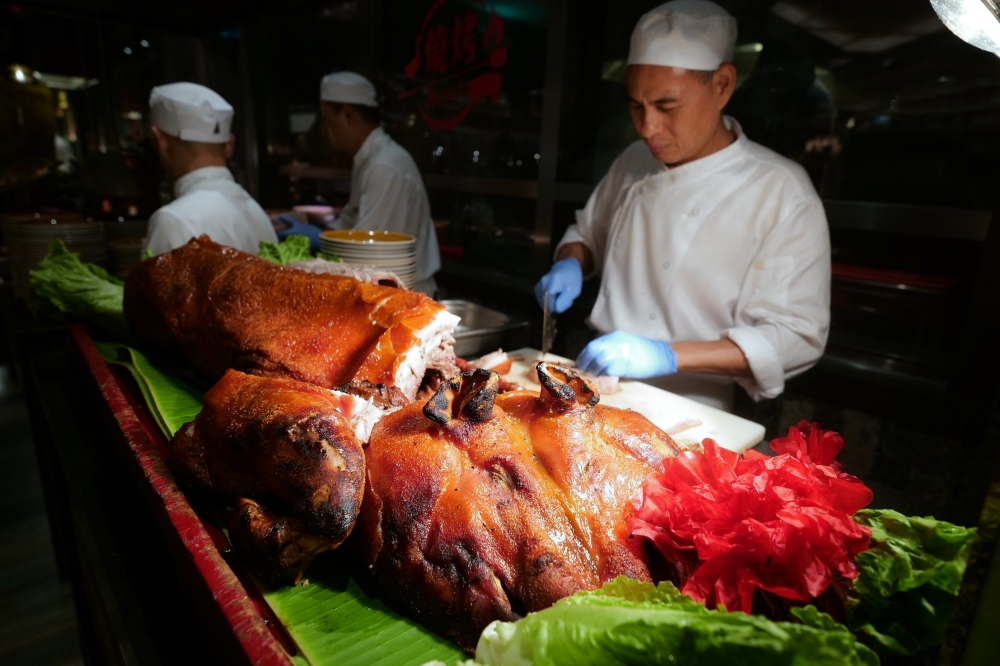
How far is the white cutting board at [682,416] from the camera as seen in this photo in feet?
6.72

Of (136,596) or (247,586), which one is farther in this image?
(136,596)

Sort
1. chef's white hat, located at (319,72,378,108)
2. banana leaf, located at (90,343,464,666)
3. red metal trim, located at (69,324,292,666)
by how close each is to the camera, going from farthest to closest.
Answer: chef's white hat, located at (319,72,378,108)
banana leaf, located at (90,343,464,666)
red metal trim, located at (69,324,292,666)

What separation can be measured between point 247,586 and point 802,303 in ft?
8.32

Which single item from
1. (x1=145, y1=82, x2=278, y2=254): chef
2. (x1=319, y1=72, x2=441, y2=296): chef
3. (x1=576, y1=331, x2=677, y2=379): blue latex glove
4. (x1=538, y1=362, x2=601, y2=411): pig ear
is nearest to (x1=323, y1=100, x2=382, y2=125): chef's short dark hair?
(x1=319, y1=72, x2=441, y2=296): chef

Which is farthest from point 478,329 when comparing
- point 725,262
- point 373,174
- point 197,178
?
point 373,174

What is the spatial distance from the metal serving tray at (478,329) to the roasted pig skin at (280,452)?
4.59 feet

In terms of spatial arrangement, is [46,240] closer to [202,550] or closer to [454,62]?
[202,550]

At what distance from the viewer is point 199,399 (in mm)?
2148

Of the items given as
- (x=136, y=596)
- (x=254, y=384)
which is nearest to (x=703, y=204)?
(x=254, y=384)

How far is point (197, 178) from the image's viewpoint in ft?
12.5

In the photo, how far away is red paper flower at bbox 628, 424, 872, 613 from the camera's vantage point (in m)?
0.95

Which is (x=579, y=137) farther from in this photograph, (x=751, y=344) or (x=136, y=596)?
(x=136, y=596)

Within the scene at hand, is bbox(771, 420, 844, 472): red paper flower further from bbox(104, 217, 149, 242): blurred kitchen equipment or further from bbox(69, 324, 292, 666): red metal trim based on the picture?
bbox(104, 217, 149, 242): blurred kitchen equipment

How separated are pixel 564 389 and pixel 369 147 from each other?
4.43 m
